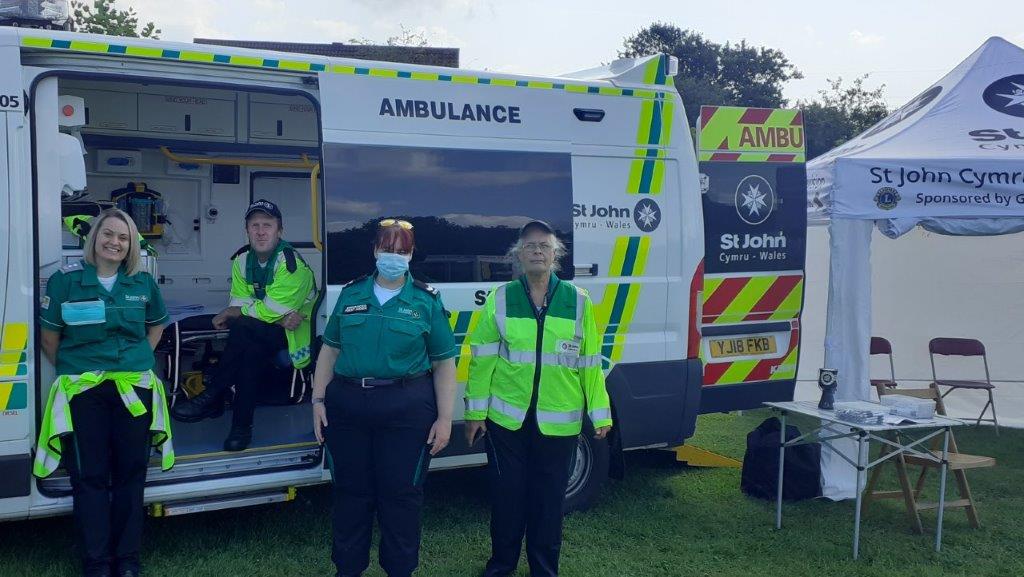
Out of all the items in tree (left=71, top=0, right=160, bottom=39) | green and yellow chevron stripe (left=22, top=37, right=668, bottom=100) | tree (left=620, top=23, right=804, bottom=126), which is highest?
tree (left=620, top=23, right=804, bottom=126)

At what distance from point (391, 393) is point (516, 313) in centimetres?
68

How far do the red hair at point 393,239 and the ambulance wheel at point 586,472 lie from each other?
6.16ft

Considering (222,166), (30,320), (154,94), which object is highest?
(154,94)

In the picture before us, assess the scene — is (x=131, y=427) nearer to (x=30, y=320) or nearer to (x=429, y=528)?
(x=30, y=320)

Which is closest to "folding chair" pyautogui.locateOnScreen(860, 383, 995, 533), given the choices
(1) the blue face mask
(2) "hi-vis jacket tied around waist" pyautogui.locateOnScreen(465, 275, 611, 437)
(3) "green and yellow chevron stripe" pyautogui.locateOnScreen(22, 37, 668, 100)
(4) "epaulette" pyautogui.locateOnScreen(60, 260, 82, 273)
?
(2) "hi-vis jacket tied around waist" pyautogui.locateOnScreen(465, 275, 611, 437)

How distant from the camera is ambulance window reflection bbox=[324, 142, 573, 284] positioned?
4.33 m

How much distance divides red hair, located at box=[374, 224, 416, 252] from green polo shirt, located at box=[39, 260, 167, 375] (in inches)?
44.4

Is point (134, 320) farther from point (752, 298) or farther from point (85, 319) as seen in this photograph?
point (752, 298)

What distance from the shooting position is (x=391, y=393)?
3.75 meters

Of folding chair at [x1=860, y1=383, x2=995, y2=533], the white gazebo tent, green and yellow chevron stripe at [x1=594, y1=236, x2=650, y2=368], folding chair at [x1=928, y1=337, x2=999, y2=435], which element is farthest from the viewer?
folding chair at [x1=928, y1=337, x2=999, y2=435]

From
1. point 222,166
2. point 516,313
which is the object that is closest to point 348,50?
point 222,166

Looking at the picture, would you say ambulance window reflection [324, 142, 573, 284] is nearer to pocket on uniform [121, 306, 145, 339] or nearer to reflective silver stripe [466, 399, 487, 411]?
reflective silver stripe [466, 399, 487, 411]

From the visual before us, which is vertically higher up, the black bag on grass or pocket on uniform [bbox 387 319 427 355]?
pocket on uniform [bbox 387 319 427 355]

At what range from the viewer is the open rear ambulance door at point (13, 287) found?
366 centimetres
